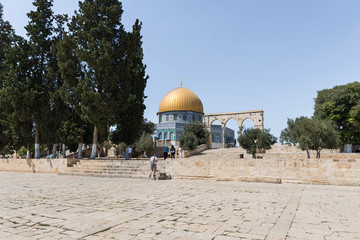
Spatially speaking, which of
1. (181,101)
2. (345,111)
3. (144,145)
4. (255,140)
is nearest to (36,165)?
(144,145)

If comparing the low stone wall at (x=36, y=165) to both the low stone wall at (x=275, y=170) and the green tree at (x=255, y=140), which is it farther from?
the green tree at (x=255, y=140)

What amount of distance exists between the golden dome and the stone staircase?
104 feet

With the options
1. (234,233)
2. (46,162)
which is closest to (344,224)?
(234,233)

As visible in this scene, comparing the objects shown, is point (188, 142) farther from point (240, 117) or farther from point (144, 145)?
point (240, 117)

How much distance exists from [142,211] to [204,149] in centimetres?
2837

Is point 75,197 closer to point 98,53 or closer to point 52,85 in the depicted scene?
point 98,53

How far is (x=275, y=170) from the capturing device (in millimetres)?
10102

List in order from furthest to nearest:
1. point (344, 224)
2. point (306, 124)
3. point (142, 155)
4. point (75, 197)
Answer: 1. point (142, 155)
2. point (306, 124)
3. point (75, 197)
4. point (344, 224)

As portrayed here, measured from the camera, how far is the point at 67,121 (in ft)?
52.0

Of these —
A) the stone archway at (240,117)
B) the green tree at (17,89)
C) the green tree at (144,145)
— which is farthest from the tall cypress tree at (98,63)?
the stone archway at (240,117)

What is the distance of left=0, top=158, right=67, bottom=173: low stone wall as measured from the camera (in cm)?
1521

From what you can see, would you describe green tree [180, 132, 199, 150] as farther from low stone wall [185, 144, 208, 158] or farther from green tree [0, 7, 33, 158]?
green tree [0, 7, 33, 158]

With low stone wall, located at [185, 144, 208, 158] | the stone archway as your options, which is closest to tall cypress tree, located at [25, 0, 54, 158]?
low stone wall, located at [185, 144, 208, 158]

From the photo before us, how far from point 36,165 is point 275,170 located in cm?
1555
